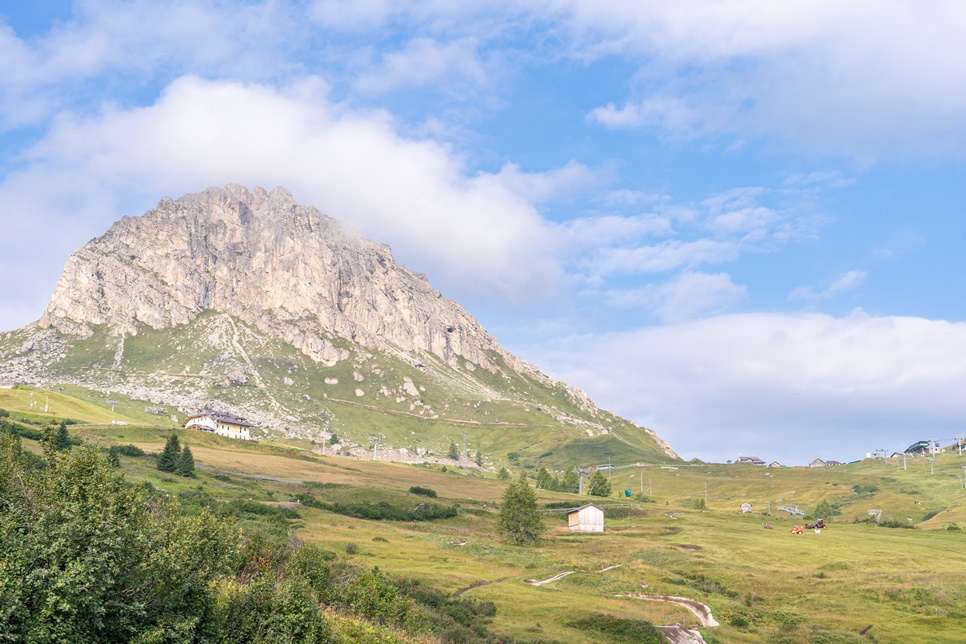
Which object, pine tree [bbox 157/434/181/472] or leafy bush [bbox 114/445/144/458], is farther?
leafy bush [bbox 114/445/144/458]

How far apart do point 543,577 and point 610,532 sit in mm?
60200

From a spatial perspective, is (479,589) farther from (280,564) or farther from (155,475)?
(155,475)

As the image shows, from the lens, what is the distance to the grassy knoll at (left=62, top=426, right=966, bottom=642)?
66812mm

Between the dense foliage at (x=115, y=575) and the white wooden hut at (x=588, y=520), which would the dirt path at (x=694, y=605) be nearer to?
the dense foliage at (x=115, y=575)

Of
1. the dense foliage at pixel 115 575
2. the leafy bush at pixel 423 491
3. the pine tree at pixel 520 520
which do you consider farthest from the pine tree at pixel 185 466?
the dense foliage at pixel 115 575

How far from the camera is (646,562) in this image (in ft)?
339

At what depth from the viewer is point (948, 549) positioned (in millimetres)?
117000

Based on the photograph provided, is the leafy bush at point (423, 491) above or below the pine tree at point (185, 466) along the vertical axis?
below

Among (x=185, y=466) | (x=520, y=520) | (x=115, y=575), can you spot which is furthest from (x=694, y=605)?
(x=185, y=466)

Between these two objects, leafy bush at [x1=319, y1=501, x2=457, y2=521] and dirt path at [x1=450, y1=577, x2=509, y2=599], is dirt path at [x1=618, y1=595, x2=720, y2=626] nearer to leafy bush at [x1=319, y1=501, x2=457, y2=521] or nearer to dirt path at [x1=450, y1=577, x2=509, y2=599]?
dirt path at [x1=450, y1=577, x2=509, y2=599]

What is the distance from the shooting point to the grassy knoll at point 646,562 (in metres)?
66.8

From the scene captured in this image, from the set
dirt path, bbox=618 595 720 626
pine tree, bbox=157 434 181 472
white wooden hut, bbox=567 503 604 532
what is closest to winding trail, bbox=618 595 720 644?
dirt path, bbox=618 595 720 626

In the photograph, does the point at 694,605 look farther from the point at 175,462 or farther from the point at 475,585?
the point at 175,462

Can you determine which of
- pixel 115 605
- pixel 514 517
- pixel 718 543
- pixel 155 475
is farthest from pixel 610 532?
pixel 115 605
